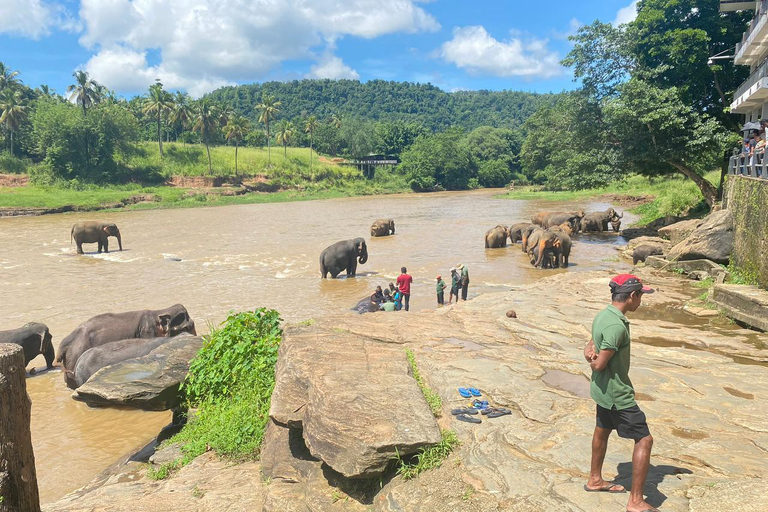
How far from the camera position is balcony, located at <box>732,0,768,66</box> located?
1858 cm

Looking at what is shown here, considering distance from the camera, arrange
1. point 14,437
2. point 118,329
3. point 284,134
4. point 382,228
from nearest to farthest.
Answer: point 14,437
point 118,329
point 382,228
point 284,134

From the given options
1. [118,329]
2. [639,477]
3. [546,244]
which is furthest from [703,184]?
[639,477]

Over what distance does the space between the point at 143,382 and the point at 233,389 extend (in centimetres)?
123

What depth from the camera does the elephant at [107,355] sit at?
28.5 feet

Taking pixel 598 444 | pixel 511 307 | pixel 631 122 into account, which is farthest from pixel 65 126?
pixel 598 444

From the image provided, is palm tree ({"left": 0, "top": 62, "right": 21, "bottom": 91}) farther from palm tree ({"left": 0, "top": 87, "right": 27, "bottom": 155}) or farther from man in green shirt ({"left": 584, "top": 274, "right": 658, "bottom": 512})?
man in green shirt ({"left": 584, "top": 274, "right": 658, "bottom": 512})

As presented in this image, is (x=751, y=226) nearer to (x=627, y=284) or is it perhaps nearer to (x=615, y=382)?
(x=627, y=284)

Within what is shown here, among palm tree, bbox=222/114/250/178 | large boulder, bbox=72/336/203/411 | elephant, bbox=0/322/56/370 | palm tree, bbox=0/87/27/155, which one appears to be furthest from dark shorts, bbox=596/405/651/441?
palm tree, bbox=222/114/250/178

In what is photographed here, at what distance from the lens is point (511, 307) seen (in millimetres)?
10930

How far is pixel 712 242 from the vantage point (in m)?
14.4

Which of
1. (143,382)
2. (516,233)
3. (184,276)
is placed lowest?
(184,276)

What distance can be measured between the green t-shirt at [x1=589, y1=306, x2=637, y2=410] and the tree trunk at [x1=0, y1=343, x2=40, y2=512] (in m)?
4.35

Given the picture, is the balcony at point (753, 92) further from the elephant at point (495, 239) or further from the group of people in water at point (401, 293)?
the group of people in water at point (401, 293)

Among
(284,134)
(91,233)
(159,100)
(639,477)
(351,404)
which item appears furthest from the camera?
(284,134)
